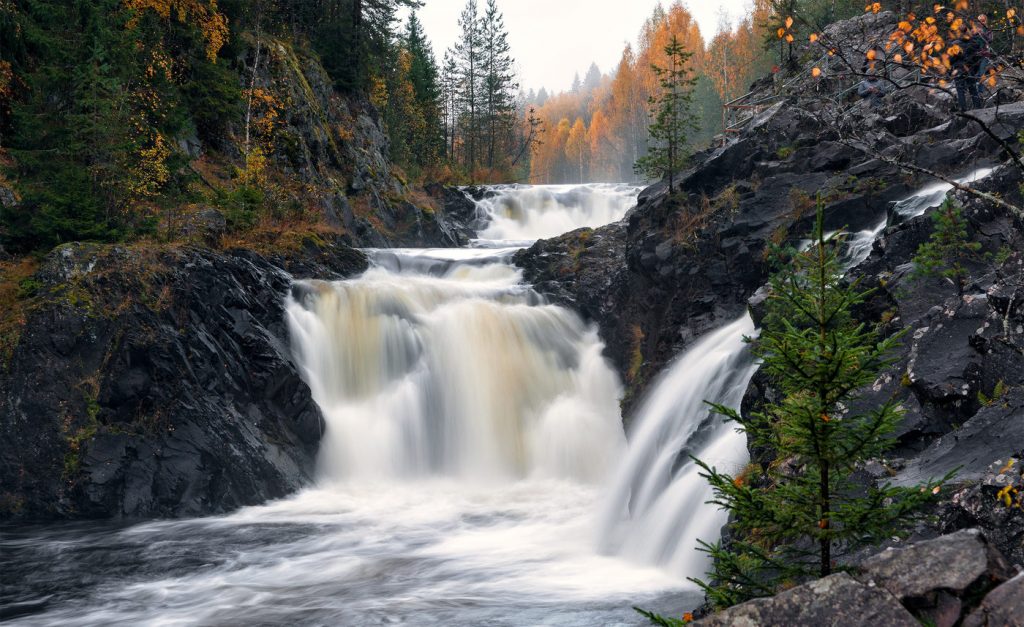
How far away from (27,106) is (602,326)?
1465 centimetres

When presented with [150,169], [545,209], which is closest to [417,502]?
[150,169]

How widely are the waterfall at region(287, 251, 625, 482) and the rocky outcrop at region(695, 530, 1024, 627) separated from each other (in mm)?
12591

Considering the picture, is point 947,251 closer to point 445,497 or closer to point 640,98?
point 445,497

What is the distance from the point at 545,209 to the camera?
3753 cm

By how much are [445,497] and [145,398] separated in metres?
6.24

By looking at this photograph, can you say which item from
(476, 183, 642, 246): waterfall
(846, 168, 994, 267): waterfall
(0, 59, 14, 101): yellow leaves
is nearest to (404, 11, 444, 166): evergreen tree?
(476, 183, 642, 246): waterfall

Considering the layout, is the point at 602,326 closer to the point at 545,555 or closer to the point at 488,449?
the point at 488,449

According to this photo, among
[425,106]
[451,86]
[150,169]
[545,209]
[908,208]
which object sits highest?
[451,86]

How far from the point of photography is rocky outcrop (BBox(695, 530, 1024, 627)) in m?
3.55

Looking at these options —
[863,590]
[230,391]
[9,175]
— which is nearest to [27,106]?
[9,175]

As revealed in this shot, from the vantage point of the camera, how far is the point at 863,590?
372 centimetres

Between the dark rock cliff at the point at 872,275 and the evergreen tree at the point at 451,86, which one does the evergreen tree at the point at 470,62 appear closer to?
the evergreen tree at the point at 451,86

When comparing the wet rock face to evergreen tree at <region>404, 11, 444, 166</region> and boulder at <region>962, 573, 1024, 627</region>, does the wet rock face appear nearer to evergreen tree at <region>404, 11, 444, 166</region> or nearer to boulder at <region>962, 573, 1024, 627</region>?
boulder at <region>962, 573, 1024, 627</region>

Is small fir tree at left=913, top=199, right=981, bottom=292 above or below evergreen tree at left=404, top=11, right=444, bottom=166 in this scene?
below
